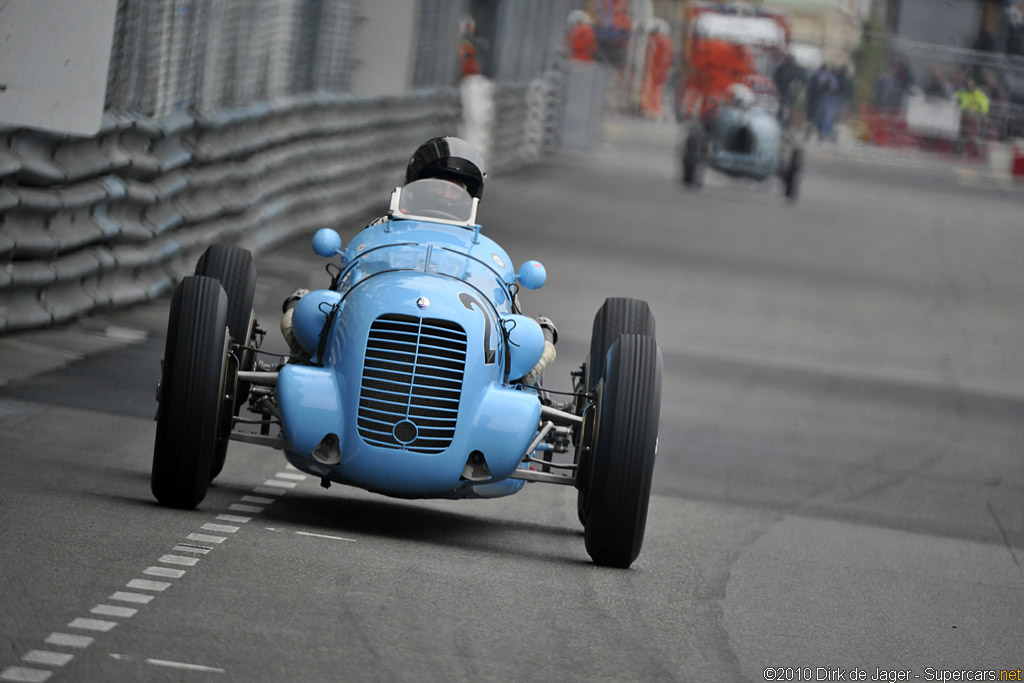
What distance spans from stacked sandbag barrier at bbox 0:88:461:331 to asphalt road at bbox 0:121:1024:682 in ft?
1.20

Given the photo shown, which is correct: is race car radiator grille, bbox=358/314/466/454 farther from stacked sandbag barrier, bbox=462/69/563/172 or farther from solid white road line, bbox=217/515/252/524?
stacked sandbag barrier, bbox=462/69/563/172

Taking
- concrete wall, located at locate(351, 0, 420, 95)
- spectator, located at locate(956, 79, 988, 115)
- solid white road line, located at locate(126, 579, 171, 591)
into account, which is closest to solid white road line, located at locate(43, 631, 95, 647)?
solid white road line, located at locate(126, 579, 171, 591)

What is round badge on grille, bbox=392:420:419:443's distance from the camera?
22.5 feet

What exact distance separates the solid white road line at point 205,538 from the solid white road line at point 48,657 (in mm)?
1668

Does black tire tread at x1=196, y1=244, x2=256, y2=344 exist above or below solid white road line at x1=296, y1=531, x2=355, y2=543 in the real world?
above

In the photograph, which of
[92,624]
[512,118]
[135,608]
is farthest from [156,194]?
[512,118]

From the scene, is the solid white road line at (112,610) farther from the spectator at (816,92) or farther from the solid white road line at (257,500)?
the spectator at (816,92)

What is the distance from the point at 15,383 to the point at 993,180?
38992mm

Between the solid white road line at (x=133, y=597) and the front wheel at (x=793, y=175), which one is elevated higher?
the front wheel at (x=793, y=175)

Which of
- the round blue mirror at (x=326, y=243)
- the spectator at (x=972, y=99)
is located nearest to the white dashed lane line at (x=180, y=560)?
the round blue mirror at (x=326, y=243)

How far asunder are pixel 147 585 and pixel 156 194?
8552 millimetres

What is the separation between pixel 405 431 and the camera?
6.87 metres

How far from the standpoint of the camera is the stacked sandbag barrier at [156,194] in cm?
1133

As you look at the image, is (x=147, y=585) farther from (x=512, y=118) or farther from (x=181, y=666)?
(x=512, y=118)
